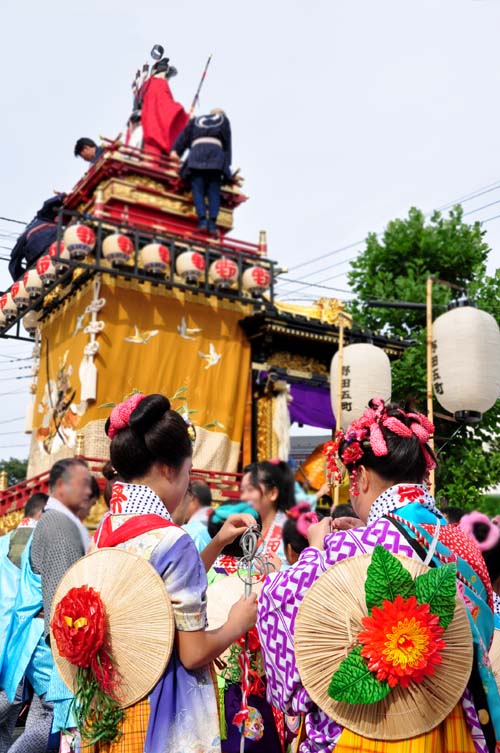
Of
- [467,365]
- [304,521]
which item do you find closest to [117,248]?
[467,365]

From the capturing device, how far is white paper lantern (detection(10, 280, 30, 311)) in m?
13.5

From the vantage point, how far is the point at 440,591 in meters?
1.81

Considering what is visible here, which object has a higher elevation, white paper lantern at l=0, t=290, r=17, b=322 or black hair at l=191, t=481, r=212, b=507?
white paper lantern at l=0, t=290, r=17, b=322

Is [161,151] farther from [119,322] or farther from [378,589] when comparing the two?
[378,589]

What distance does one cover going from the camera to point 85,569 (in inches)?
81.6

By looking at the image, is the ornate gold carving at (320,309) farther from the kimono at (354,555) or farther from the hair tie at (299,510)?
the kimono at (354,555)

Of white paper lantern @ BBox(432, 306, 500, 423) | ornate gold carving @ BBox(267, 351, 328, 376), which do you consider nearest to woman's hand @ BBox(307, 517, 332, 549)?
white paper lantern @ BBox(432, 306, 500, 423)

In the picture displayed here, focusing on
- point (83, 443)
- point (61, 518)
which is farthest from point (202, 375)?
point (61, 518)

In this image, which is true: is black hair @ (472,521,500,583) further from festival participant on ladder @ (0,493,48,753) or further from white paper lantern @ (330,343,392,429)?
white paper lantern @ (330,343,392,429)

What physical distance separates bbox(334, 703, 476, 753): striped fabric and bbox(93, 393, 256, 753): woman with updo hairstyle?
1.20 feet

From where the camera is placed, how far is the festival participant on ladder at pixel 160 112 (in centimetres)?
1509

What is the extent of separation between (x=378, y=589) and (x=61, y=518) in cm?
194

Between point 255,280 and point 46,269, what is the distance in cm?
369

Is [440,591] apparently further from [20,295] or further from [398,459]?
[20,295]
